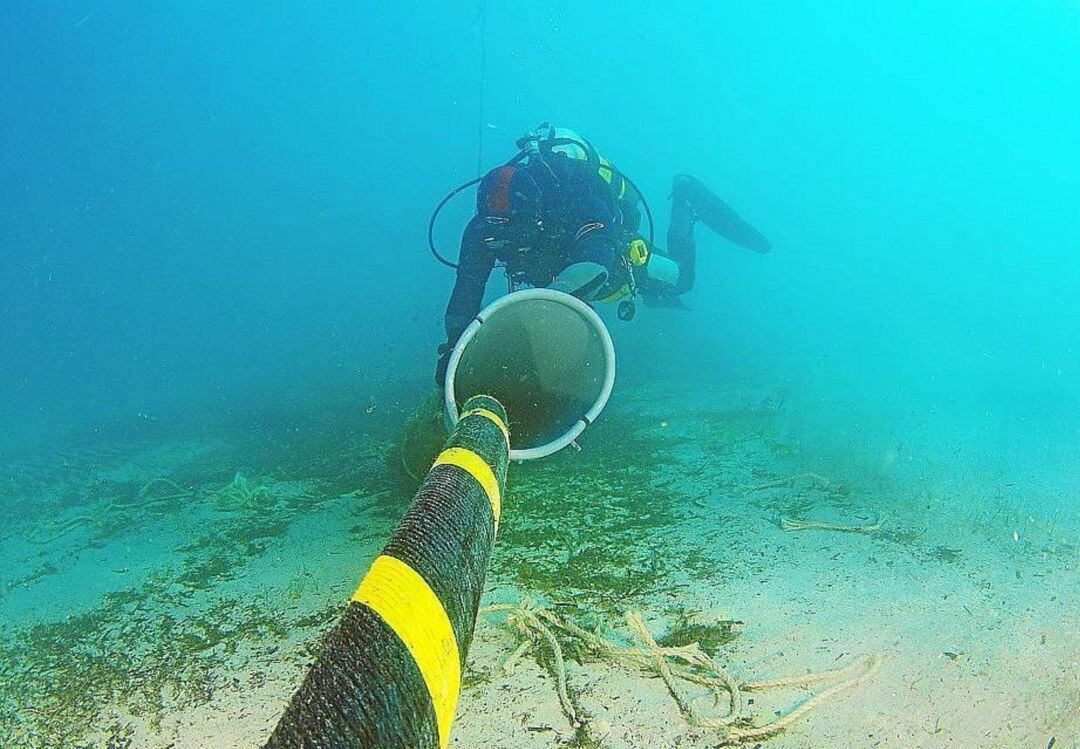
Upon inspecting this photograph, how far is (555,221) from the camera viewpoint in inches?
183

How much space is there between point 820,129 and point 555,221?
70972mm

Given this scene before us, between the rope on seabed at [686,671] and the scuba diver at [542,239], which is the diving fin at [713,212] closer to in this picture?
the scuba diver at [542,239]

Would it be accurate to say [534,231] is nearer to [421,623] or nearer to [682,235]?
[421,623]

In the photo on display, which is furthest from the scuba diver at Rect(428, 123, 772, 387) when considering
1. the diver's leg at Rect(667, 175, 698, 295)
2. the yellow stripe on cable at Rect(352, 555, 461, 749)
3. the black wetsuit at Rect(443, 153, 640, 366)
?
the diver's leg at Rect(667, 175, 698, 295)

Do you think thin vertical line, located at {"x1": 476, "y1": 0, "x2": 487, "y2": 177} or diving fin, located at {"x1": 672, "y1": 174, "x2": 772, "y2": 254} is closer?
diving fin, located at {"x1": 672, "y1": 174, "x2": 772, "y2": 254}

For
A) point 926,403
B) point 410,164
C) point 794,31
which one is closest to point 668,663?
A: point 926,403

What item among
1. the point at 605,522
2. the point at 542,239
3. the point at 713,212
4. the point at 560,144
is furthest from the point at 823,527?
the point at 713,212

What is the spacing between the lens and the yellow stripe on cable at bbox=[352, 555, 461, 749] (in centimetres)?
108

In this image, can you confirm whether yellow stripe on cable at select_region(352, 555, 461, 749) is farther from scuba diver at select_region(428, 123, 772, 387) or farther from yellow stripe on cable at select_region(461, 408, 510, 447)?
scuba diver at select_region(428, 123, 772, 387)

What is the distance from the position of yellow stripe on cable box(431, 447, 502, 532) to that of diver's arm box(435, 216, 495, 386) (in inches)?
85.5

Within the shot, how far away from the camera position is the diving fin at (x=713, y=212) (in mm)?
9836

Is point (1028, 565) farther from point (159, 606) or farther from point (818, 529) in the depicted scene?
point (159, 606)

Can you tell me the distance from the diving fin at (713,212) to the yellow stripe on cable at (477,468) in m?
8.80

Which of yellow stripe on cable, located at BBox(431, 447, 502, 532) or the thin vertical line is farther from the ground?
the thin vertical line
